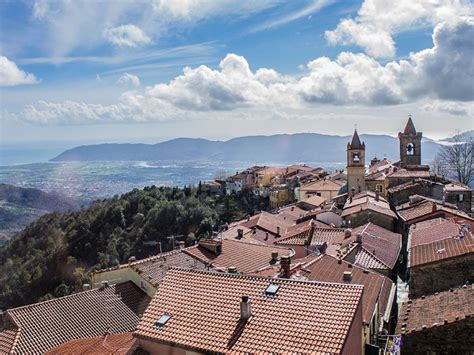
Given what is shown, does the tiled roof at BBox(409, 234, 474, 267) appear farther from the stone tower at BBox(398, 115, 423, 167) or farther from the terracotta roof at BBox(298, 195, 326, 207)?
the stone tower at BBox(398, 115, 423, 167)

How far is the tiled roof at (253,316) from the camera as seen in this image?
11.8 metres

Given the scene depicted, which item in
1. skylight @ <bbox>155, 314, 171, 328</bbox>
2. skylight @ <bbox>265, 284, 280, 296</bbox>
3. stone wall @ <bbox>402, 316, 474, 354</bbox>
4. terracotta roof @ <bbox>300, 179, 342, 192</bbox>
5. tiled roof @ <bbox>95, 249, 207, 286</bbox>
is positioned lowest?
terracotta roof @ <bbox>300, 179, 342, 192</bbox>

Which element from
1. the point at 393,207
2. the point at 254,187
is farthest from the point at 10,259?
the point at 393,207

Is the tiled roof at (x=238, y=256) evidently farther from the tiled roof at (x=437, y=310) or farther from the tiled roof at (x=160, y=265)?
the tiled roof at (x=437, y=310)

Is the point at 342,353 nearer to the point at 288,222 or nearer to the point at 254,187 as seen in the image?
the point at 288,222

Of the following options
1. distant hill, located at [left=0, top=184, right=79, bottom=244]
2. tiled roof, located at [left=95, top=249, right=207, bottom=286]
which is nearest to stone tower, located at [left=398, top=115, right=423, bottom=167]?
tiled roof, located at [left=95, top=249, right=207, bottom=286]

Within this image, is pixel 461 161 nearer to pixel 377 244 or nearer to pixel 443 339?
pixel 377 244

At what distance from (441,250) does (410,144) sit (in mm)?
46895

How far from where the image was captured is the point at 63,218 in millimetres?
91250

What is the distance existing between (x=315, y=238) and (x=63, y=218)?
225 feet

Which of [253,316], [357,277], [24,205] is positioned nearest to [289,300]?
[253,316]

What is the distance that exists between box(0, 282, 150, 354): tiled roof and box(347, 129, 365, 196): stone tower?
117 feet

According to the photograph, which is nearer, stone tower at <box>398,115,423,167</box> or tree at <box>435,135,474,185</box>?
tree at <box>435,135,474,185</box>

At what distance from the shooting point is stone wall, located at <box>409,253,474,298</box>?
20359mm
